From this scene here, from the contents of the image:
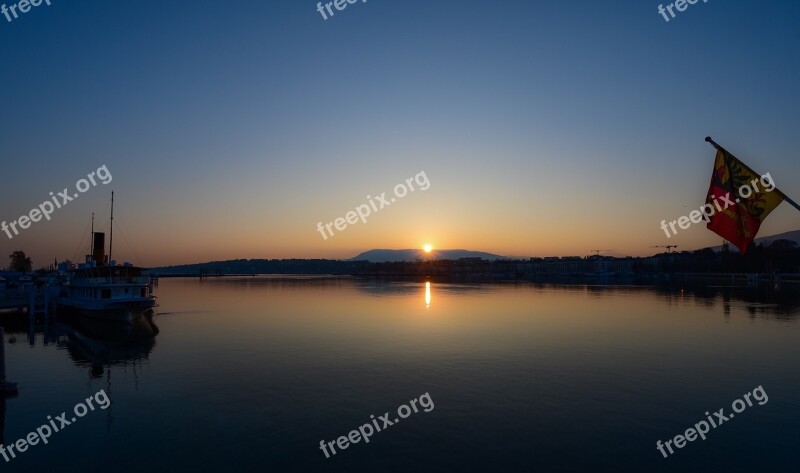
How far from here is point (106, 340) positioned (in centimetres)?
4766

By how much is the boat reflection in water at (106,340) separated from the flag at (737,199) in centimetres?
3620

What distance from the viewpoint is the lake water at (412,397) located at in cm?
1809

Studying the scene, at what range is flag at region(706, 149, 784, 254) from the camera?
543 inches

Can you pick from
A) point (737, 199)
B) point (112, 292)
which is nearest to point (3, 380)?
point (112, 292)

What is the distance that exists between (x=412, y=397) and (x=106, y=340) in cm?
3703

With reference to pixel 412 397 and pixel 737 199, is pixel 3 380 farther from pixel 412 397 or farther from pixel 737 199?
pixel 737 199

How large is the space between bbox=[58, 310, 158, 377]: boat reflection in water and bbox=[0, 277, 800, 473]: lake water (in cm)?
35

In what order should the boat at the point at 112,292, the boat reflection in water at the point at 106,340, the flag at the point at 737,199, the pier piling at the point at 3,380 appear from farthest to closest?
1. the boat at the point at 112,292
2. the boat reflection in water at the point at 106,340
3. the pier piling at the point at 3,380
4. the flag at the point at 737,199

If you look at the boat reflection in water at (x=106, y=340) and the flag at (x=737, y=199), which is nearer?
the flag at (x=737, y=199)

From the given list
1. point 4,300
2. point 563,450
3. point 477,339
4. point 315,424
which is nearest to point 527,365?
point 477,339

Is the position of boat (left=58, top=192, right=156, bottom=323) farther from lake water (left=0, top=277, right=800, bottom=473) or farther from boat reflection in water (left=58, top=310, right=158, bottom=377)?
lake water (left=0, top=277, right=800, bottom=473)

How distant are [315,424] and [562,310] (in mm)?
61149

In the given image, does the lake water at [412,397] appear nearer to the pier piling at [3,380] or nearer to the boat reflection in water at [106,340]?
the boat reflection in water at [106,340]

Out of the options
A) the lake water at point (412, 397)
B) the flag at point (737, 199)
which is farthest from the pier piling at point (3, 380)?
the flag at point (737, 199)
